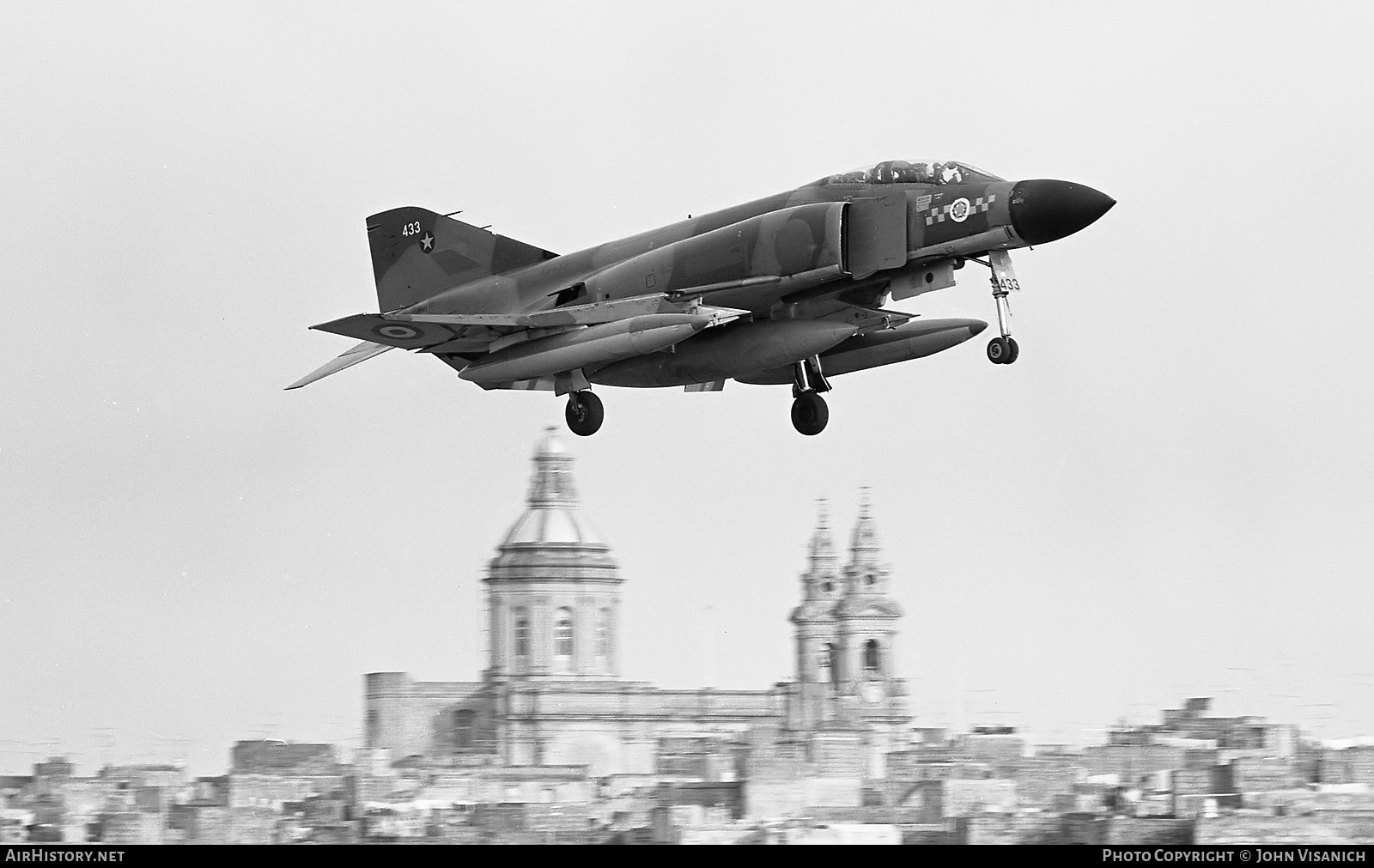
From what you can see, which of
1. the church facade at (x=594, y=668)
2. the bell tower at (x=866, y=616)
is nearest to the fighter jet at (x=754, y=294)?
the church facade at (x=594, y=668)

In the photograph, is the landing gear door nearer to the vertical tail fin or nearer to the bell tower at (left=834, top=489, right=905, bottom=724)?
the vertical tail fin

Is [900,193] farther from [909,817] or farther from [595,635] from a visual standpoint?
[595,635]

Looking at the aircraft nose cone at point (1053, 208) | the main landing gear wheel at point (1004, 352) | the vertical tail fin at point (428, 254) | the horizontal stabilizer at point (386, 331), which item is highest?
the vertical tail fin at point (428, 254)

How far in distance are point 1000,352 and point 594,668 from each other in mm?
60667

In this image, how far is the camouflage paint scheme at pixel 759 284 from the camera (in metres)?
27.6

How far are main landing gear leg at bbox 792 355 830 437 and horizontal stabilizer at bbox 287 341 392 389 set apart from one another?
5.23 meters

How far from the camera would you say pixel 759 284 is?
28531 mm

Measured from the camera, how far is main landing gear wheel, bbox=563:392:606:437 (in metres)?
31.1

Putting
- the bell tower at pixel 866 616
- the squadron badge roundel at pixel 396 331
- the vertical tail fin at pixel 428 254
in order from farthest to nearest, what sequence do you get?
1. the bell tower at pixel 866 616
2. the vertical tail fin at pixel 428 254
3. the squadron badge roundel at pixel 396 331

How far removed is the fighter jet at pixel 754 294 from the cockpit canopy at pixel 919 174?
0.07ft

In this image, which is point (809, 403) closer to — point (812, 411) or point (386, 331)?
point (812, 411)

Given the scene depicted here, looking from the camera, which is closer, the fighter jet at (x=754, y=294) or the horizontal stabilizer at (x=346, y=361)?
the fighter jet at (x=754, y=294)

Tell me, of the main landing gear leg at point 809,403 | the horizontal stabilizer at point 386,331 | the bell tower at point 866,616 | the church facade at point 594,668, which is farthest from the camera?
the bell tower at point 866,616

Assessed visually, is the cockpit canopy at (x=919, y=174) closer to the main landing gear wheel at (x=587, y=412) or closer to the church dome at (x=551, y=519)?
the main landing gear wheel at (x=587, y=412)
